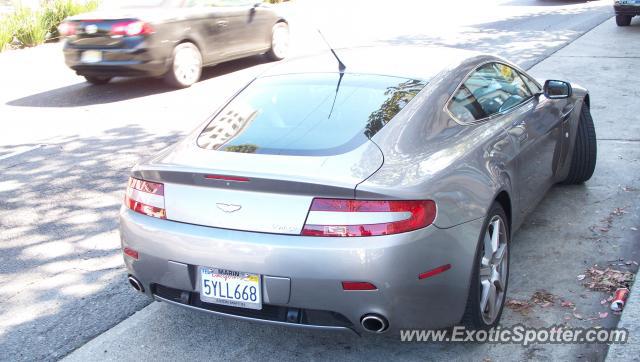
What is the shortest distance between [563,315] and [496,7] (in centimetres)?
1826

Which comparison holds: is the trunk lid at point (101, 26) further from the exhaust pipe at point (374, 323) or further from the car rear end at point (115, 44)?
the exhaust pipe at point (374, 323)

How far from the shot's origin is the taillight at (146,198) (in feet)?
12.3

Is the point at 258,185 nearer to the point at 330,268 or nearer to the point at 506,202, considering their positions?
the point at 330,268

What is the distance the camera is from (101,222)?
5.96m

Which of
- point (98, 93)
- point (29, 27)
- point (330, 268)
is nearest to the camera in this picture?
point (330, 268)

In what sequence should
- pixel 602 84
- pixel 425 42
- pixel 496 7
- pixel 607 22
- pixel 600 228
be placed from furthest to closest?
pixel 496 7 → pixel 607 22 → pixel 425 42 → pixel 602 84 → pixel 600 228

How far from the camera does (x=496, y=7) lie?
21.2m

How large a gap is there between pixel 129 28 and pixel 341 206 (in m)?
8.02

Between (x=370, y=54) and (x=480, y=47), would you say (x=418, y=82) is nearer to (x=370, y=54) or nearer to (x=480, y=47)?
(x=370, y=54)

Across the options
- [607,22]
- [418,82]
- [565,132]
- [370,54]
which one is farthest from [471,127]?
[607,22]

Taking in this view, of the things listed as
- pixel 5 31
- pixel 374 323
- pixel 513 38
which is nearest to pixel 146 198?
pixel 374 323

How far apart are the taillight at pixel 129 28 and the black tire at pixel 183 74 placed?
659 millimetres

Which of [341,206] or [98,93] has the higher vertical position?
[341,206]

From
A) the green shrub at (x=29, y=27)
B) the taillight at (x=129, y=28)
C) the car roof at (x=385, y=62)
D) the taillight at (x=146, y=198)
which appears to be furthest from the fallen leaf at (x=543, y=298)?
the green shrub at (x=29, y=27)
